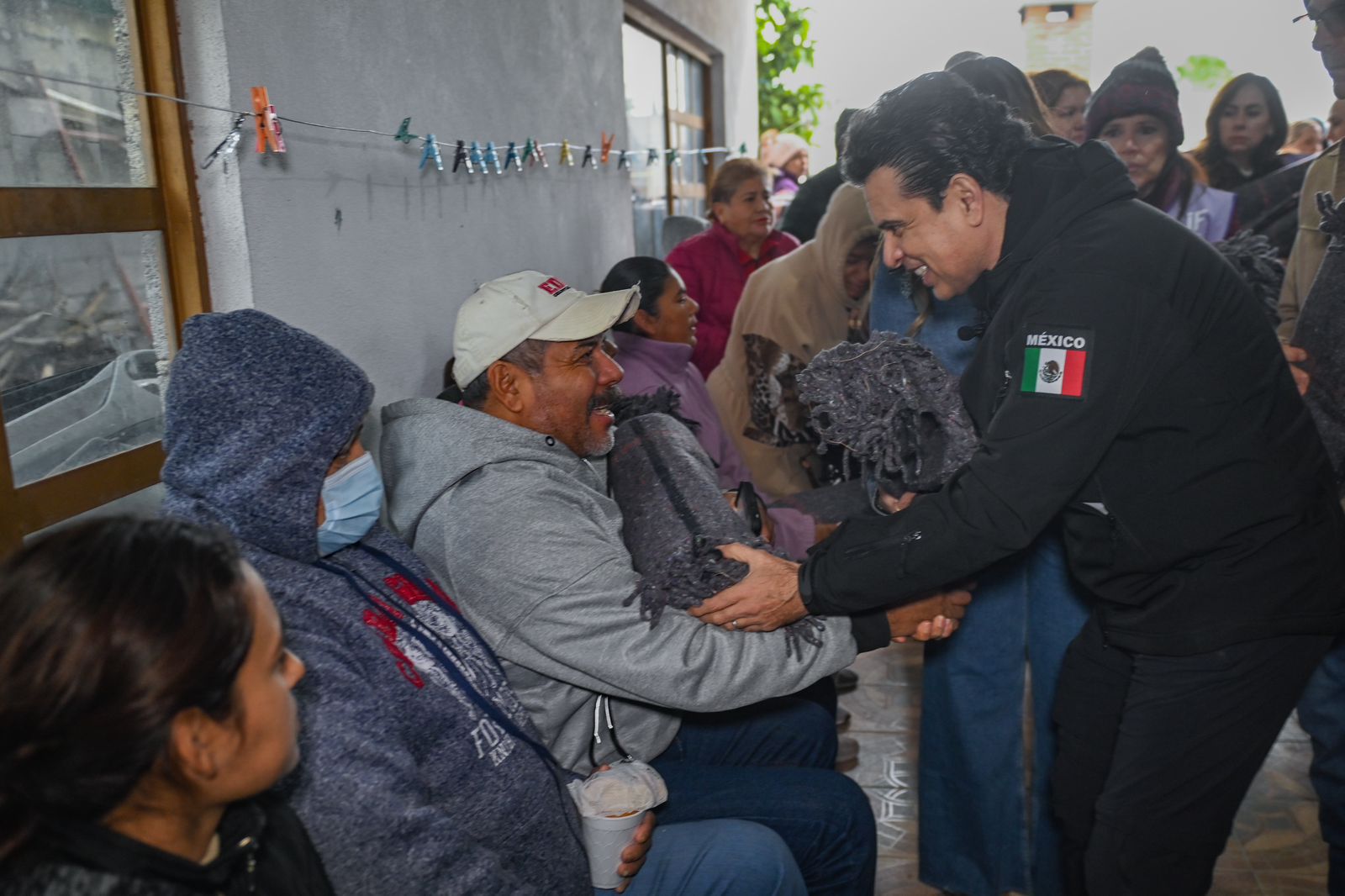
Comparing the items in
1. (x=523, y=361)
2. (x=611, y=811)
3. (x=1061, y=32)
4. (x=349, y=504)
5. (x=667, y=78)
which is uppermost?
(x=1061, y=32)

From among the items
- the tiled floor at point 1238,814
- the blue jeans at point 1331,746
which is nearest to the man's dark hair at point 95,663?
the tiled floor at point 1238,814

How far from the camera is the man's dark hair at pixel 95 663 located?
0.83 m

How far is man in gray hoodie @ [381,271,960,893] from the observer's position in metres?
1.64

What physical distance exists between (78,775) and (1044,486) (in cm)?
122

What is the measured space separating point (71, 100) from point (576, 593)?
3.91 feet

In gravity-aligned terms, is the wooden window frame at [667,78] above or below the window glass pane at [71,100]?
above

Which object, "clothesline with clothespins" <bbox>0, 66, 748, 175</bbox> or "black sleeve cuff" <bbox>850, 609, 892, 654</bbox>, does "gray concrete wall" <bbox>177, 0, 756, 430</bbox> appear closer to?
"clothesline with clothespins" <bbox>0, 66, 748, 175</bbox>

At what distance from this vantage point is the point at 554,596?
1.62m

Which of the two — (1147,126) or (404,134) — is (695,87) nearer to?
(1147,126)

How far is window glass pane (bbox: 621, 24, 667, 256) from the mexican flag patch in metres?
3.97

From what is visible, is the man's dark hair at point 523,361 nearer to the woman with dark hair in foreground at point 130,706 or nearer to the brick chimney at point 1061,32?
the woman with dark hair in foreground at point 130,706

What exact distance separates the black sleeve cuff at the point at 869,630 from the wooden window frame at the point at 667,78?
4297mm

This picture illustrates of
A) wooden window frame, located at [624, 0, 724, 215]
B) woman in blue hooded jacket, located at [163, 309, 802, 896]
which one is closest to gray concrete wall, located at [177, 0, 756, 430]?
woman in blue hooded jacket, located at [163, 309, 802, 896]

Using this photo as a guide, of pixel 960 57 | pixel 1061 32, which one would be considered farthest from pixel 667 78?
pixel 1061 32
